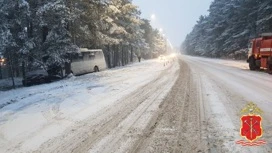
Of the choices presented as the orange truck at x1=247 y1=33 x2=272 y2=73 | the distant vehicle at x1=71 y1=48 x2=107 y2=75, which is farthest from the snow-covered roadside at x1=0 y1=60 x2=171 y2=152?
the distant vehicle at x1=71 y1=48 x2=107 y2=75

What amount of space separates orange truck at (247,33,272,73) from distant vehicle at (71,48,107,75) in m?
15.4

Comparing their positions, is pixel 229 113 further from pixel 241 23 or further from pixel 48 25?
pixel 241 23

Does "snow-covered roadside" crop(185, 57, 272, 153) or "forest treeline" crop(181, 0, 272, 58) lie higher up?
"forest treeline" crop(181, 0, 272, 58)

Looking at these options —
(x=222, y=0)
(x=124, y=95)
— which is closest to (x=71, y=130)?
(x=124, y=95)

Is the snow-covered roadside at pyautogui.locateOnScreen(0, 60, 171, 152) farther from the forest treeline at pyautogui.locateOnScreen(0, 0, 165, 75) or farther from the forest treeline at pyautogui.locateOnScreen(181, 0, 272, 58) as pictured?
the forest treeline at pyautogui.locateOnScreen(181, 0, 272, 58)

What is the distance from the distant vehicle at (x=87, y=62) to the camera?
98.2ft

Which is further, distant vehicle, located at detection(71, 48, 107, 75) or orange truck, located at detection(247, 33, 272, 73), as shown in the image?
distant vehicle, located at detection(71, 48, 107, 75)

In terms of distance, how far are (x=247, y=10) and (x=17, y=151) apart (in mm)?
50074

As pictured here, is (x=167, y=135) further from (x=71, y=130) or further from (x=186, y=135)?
(x=71, y=130)

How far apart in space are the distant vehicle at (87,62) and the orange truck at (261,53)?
15.4 meters

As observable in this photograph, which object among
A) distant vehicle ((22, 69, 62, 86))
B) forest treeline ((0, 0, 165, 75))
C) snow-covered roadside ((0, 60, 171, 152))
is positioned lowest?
distant vehicle ((22, 69, 62, 86))

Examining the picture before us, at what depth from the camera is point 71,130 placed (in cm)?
777

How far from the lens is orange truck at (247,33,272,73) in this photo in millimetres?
25812

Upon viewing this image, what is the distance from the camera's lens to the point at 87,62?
32250 millimetres
